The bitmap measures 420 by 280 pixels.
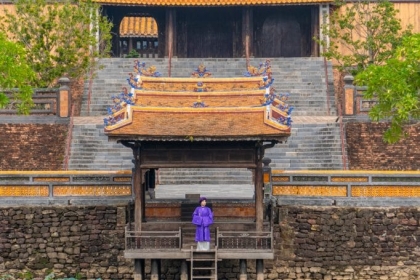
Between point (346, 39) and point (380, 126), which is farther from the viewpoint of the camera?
point (346, 39)

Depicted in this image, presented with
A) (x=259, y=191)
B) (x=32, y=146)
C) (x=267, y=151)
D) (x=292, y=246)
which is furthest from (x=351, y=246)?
(x=32, y=146)

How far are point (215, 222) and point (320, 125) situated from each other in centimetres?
1050

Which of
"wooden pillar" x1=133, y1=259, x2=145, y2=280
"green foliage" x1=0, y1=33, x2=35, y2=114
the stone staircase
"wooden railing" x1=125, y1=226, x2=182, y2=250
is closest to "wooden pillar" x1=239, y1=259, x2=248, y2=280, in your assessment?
"wooden railing" x1=125, y1=226, x2=182, y2=250

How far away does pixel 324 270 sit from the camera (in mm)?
29578

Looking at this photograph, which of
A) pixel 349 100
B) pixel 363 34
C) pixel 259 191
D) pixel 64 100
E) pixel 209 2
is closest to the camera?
pixel 259 191

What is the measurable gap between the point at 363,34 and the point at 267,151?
12.4 m

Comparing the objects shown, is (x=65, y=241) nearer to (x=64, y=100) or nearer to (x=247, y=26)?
(x=64, y=100)

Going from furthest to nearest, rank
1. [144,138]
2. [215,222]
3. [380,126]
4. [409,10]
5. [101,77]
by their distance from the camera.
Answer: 1. [409,10]
2. [101,77]
3. [380,126]
4. [215,222]
5. [144,138]

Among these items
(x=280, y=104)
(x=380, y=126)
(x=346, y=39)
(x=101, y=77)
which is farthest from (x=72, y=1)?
(x=280, y=104)

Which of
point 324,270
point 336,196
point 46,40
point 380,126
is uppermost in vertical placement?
point 46,40

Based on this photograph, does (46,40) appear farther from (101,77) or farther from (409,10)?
(409,10)

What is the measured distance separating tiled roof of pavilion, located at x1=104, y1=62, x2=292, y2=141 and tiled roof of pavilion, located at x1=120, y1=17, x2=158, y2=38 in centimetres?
2910

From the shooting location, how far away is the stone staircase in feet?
118

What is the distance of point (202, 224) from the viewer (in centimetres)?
2667
